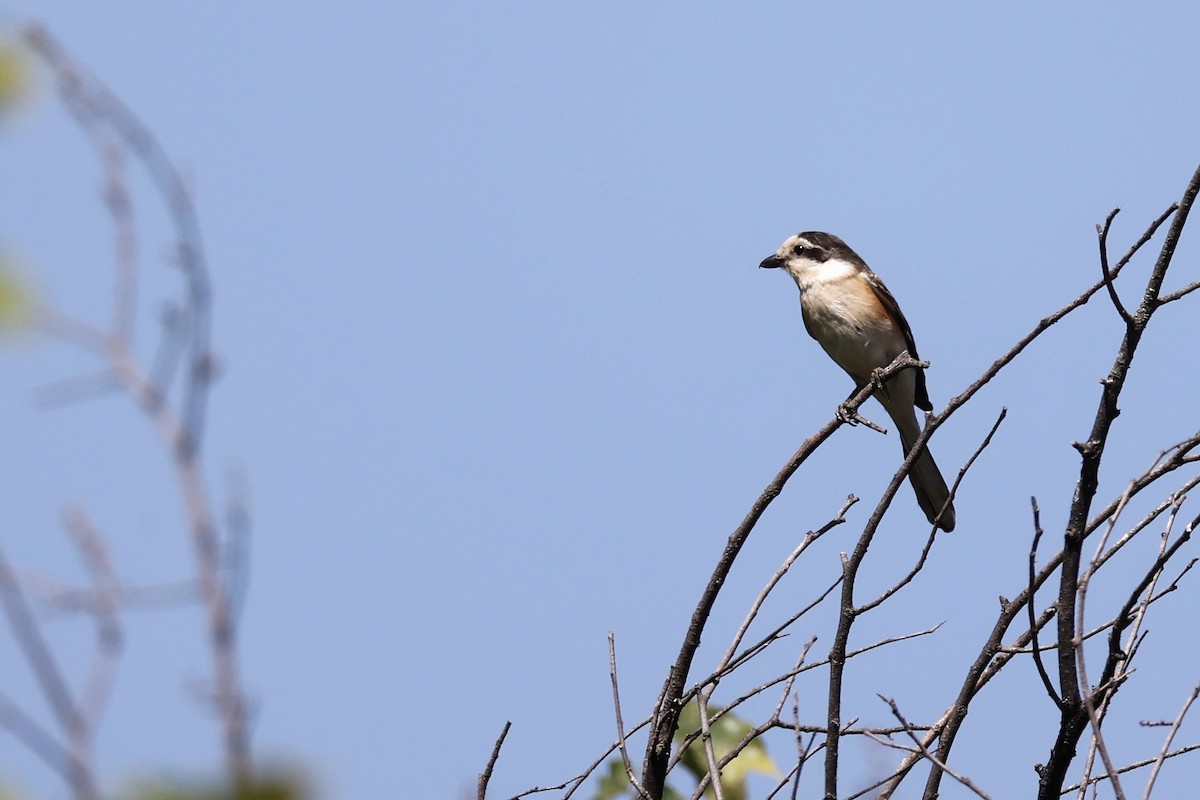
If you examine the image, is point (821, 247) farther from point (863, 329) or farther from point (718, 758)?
point (718, 758)

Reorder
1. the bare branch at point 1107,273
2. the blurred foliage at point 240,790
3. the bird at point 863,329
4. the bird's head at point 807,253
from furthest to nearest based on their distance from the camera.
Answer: the bird's head at point 807,253, the bird at point 863,329, the bare branch at point 1107,273, the blurred foliage at point 240,790

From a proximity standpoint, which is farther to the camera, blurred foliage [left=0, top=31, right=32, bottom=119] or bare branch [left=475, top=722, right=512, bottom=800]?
bare branch [left=475, top=722, right=512, bottom=800]


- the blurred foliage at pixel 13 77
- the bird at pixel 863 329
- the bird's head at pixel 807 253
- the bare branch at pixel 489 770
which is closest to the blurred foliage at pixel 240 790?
the blurred foliage at pixel 13 77

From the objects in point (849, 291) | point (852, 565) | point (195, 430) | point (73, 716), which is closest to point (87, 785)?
point (73, 716)

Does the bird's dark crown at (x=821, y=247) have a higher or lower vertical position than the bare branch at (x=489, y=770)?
higher

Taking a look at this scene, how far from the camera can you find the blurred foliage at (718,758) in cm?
407

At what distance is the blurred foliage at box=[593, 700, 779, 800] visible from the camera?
13.4 feet

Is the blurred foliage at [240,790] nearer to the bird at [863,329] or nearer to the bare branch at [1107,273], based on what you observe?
the bare branch at [1107,273]

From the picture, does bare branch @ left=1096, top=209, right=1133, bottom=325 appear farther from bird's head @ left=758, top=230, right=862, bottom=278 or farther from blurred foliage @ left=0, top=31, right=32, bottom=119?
bird's head @ left=758, top=230, right=862, bottom=278

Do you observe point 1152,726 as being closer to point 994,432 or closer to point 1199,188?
point 994,432

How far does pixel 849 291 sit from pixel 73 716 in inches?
309

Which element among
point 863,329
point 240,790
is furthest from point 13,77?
point 863,329

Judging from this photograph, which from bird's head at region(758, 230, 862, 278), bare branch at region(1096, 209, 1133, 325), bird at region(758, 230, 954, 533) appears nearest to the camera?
bare branch at region(1096, 209, 1133, 325)

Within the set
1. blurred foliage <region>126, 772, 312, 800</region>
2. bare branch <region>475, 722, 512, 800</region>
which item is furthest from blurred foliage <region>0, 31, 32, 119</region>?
bare branch <region>475, 722, 512, 800</region>
